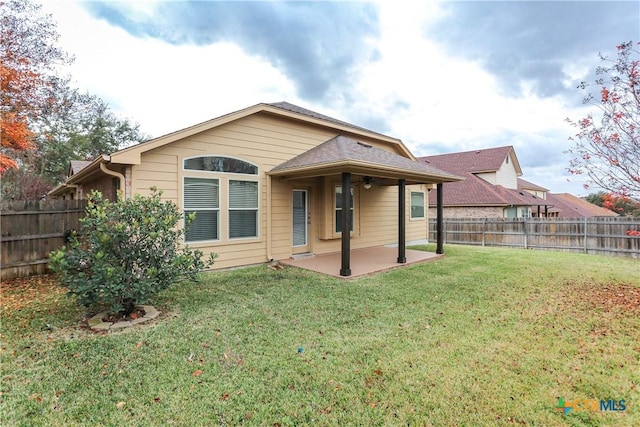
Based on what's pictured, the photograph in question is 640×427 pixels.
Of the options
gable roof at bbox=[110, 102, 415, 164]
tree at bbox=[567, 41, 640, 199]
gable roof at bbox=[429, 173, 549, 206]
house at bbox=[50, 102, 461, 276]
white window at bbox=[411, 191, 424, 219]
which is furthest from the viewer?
gable roof at bbox=[429, 173, 549, 206]

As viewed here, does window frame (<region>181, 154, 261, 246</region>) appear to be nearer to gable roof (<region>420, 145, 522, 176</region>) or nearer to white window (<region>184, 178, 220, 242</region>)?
white window (<region>184, 178, 220, 242</region>)

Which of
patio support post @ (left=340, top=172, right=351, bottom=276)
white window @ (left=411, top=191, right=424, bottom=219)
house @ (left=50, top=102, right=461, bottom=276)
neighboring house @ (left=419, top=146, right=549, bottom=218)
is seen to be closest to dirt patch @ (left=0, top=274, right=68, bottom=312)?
house @ (left=50, top=102, right=461, bottom=276)

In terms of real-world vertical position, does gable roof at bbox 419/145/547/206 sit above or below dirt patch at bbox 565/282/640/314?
above

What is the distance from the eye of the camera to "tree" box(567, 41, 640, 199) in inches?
213

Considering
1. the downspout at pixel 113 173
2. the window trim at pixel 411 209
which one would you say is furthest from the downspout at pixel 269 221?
the window trim at pixel 411 209

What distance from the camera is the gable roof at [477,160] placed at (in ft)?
66.0

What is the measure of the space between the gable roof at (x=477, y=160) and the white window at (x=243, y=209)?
1760 cm

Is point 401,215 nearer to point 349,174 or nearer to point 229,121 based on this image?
point 349,174

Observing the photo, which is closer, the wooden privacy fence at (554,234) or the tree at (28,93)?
the wooden privacy fence at (554,234)

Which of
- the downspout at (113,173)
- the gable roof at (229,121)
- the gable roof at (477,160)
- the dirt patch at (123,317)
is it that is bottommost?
the dirt patch at (123,317)

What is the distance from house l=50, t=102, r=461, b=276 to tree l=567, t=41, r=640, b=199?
329 cm

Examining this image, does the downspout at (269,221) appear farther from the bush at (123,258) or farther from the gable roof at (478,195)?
the gable roof at (478,195)

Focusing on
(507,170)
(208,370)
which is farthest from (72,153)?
(507,170)

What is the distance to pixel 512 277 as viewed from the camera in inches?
275
